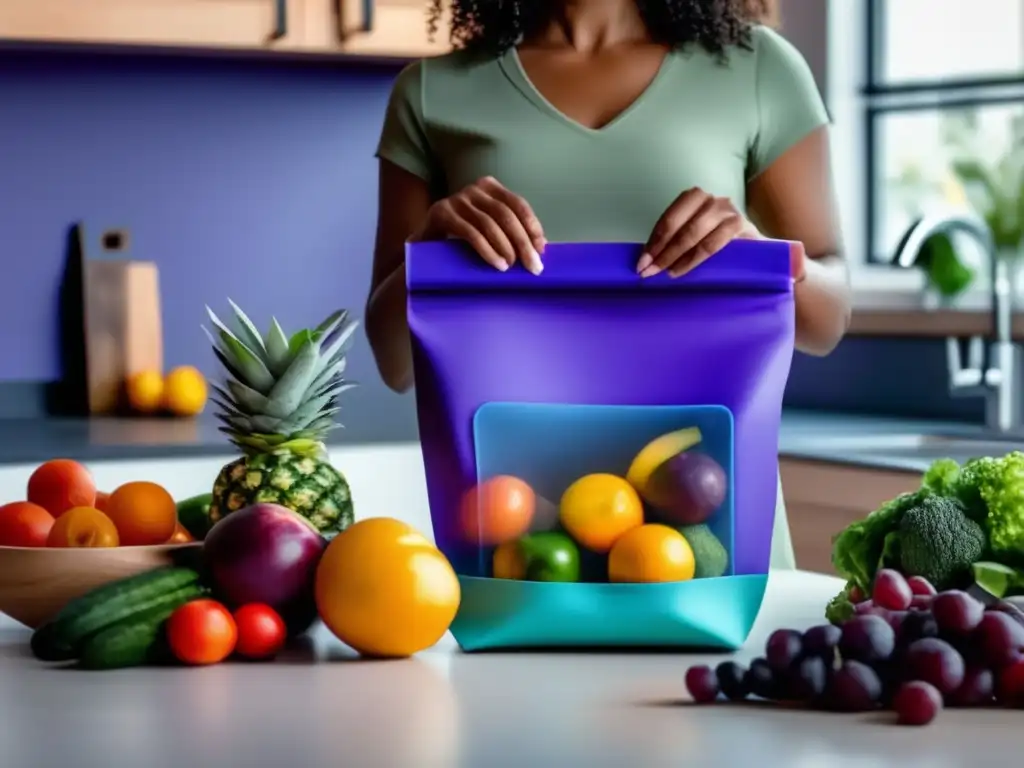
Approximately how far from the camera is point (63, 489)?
4.44ft

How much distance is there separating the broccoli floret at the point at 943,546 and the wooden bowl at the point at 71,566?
1.76 feet

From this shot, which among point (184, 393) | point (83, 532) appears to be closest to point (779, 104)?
point (83, 532)

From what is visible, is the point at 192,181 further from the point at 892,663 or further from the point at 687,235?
the point at 892,663

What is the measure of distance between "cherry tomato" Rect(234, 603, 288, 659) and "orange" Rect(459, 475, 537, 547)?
152mm

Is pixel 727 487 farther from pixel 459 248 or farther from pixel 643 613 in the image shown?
pixel 459 248

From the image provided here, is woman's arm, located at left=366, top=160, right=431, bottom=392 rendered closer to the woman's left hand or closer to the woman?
the woman

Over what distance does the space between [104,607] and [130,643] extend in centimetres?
3

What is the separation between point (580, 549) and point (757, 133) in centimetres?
74

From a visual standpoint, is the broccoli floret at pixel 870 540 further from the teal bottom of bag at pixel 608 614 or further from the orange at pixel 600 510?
the orange at pixel 600 510

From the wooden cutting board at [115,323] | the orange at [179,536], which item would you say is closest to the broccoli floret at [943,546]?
the orange at [179,536]

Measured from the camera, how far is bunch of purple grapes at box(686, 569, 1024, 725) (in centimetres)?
93

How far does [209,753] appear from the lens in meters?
0.87

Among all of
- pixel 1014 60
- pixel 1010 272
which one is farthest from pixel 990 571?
pixel 1014 60

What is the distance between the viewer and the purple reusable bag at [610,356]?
43.8 inches
